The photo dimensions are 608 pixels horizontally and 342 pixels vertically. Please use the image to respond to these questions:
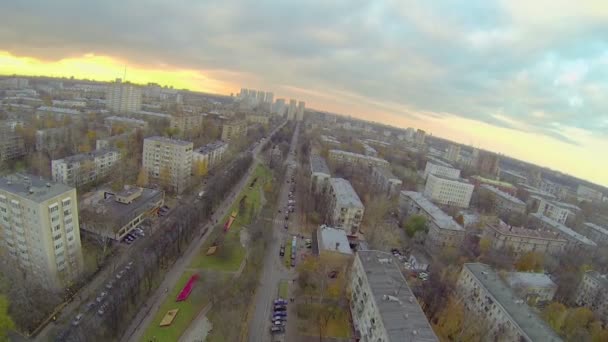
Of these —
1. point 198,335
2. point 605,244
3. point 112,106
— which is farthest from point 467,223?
point 112,106

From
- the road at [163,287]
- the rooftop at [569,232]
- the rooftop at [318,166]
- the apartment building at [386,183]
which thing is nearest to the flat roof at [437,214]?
the apartment building at [386,183]

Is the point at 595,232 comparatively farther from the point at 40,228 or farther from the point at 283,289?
the point at 40,228

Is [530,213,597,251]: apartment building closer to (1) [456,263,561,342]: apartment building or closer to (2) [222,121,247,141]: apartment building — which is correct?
(1) [456,263,561,342]: apartment building

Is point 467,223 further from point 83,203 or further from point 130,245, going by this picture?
point 83,203

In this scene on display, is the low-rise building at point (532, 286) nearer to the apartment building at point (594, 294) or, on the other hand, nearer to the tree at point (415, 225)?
the apartment building at point (594, 294)

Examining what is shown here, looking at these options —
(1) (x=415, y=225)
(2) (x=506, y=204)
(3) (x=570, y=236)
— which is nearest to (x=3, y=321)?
(1) (x=415, y=225)

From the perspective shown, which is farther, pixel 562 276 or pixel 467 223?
pixel 467 223
